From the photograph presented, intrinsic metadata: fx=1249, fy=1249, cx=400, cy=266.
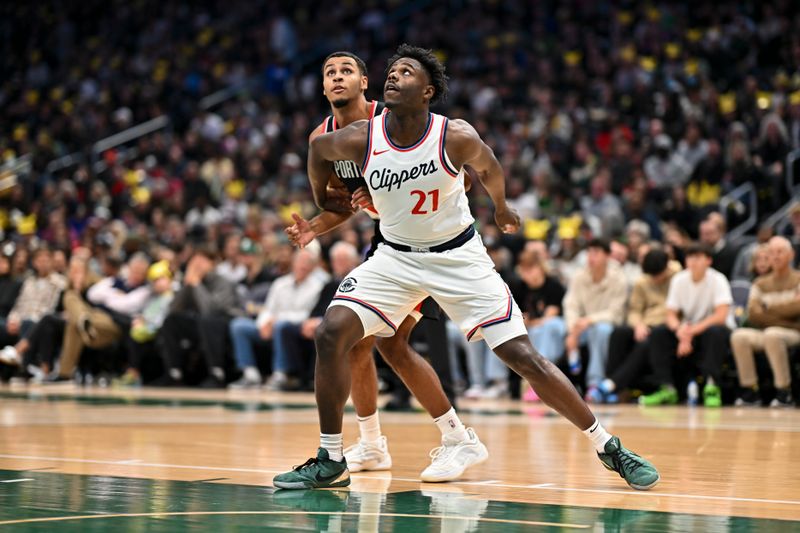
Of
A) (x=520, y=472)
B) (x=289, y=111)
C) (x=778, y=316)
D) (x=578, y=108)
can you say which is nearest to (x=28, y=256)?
(x=289, y=111)

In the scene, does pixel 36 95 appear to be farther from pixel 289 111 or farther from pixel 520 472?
pixel 520 472

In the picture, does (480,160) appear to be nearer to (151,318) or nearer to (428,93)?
(428,93)

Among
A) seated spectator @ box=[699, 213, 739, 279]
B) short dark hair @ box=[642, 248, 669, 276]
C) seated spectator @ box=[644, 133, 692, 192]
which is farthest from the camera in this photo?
seated spectator @ box=[644, 133, 692, 192]

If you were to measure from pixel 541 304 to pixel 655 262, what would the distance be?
1298mm

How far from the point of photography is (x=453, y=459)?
561 cm

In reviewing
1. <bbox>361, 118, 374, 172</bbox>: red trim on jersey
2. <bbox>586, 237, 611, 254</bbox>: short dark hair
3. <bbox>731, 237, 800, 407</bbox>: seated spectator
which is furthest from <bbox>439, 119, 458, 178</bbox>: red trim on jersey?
<bbox>586, 237, 611, 254</bbox>: short dark hair

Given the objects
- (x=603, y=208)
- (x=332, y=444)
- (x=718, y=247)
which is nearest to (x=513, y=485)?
(x=332, y=444)

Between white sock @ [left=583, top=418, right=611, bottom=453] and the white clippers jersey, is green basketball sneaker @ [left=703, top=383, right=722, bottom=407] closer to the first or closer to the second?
white sock @ [left=583, top=418, right=611, bottom=453]

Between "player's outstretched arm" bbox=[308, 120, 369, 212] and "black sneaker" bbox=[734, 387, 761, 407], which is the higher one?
"player's outstretched arm" bbox=[308, 120, 369, 212]

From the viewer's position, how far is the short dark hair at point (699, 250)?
11.3 m

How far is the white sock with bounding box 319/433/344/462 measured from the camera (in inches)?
Answer: 207

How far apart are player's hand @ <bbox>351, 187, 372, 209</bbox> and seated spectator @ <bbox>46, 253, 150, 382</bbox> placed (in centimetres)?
947

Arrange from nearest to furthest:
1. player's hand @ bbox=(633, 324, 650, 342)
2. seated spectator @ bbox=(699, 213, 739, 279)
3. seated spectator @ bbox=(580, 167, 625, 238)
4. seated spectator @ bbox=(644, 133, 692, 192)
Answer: player's hand @ bbox=(633, 324, 650, 342)
seated spectator @ bbox=(699, 213, 739, 279)
seated spectator @ bbox=(580, 167, 625, 238)
seated spectator @ bbox=(644, 133, 692, 192)

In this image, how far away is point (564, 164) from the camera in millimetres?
17359
